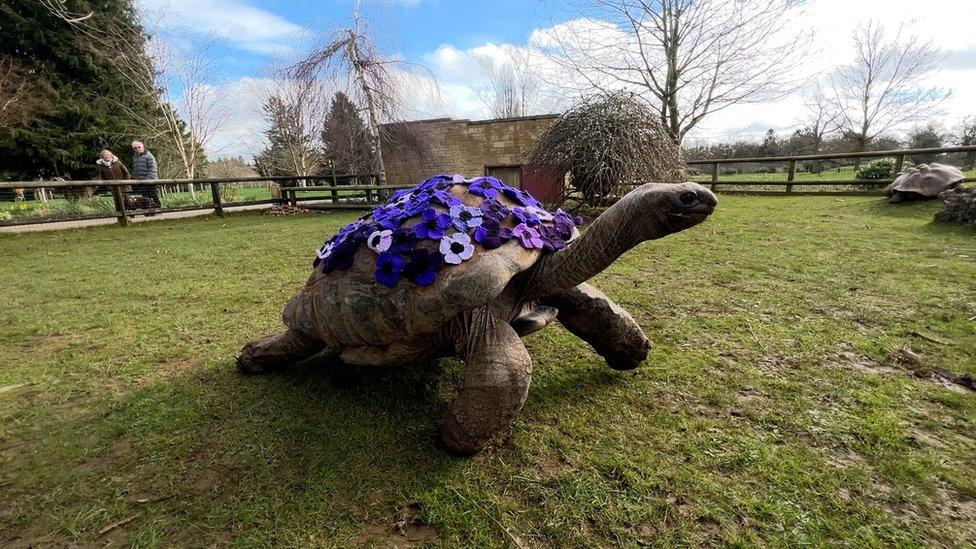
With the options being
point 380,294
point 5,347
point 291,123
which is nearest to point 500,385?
point 380,294

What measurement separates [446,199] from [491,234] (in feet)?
1.11

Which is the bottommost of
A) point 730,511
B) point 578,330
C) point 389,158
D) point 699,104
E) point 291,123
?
point 730,511

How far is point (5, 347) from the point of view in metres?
2.90

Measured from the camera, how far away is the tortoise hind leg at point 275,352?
2.25 meters

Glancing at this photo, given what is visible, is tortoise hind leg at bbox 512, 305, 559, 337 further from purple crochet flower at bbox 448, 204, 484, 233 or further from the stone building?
the stone building

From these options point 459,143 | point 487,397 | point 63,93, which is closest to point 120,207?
point 459,143

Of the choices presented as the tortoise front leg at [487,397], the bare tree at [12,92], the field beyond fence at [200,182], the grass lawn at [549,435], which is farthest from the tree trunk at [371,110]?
the bare tree at [12,92]

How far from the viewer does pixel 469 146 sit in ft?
44.7

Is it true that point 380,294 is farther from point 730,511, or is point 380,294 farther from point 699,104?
point 699,104

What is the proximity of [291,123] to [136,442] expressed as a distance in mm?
24855

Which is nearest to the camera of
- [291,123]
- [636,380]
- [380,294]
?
[380,294]

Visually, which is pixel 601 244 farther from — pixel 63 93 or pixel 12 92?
pixel 63 93

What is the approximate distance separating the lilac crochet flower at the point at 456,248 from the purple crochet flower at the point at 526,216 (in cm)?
32

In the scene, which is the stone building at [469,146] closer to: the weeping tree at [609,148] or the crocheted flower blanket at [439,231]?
the weeping tree at [609,148]
